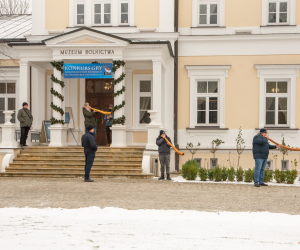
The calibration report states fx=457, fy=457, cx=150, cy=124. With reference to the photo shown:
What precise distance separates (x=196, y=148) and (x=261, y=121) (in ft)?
8.66

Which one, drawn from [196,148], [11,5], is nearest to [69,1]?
[196,148]

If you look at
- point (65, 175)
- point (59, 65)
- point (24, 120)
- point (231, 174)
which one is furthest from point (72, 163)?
point (231, 174)

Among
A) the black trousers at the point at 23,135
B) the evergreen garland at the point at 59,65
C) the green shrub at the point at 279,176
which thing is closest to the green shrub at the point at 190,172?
the green shrub at the point at 279,176

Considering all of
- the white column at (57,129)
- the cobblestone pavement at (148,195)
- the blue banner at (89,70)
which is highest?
the blue banner at (89,70)

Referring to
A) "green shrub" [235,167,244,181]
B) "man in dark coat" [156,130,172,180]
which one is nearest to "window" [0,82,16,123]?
"man in dark coat" [156,130,172,180]

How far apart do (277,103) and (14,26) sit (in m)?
12.5

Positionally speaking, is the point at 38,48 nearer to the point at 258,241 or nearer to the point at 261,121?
the point at 261,121

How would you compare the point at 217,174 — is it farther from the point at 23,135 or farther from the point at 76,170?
the point at 23,135

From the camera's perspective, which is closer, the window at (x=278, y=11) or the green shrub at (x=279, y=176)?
the green shrub at (x=279, y=176)

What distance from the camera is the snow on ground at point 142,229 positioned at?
6.01 m

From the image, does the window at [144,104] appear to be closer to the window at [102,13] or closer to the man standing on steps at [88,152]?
the window at [102,13]

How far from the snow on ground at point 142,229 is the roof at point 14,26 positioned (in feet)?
42.4

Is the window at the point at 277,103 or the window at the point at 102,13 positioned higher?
the window at the point at 102,13

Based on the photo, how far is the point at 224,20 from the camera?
17234mm
